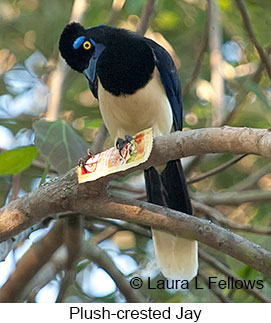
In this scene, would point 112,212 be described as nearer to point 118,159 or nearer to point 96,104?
point 118,159

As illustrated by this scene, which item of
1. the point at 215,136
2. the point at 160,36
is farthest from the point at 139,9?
the point at 215,136

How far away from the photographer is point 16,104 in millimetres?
3543

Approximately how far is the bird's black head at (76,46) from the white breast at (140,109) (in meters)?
0.13

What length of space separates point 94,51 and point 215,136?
1135 millimetres

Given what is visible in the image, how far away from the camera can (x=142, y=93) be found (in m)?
2.74

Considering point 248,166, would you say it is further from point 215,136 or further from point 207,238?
point 215,136

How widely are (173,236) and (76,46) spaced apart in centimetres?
91

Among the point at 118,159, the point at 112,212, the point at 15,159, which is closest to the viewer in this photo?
the point at 118,159

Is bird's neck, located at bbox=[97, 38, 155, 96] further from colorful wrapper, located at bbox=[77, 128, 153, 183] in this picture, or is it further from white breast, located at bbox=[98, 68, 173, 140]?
colorful wrapper, located at bbox=[77, 128, 153, 183]

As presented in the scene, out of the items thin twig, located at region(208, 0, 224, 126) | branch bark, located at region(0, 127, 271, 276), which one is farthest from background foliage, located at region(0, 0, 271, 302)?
branch bark, located at region(0, 127, 271, 276)

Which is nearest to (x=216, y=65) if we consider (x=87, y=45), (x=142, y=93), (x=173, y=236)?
(x=142, y=93)

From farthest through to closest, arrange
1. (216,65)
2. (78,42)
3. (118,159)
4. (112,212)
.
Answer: (216,65)
(78,42)
(112,212)
(118,159)

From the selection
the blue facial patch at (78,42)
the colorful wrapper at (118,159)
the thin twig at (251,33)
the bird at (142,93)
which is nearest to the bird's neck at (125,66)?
the bird at (142,93)

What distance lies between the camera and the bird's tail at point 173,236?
2.69 meters
